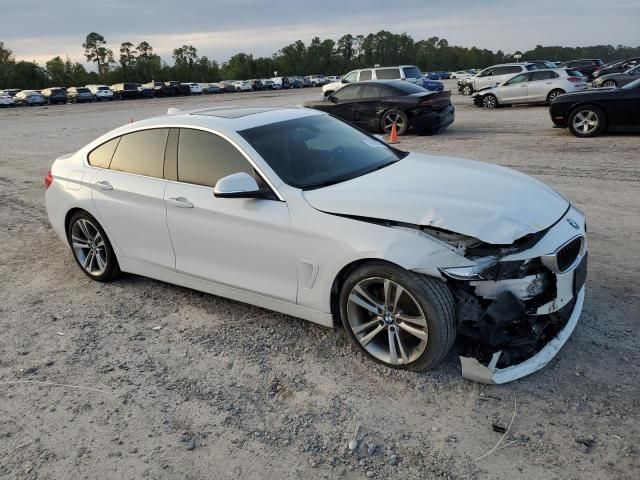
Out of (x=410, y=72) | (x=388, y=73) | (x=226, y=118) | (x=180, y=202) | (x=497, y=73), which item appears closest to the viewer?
(x=180, y=202)

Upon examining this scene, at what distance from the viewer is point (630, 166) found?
9055mm

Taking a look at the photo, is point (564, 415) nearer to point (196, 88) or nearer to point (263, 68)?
point (196, 88)

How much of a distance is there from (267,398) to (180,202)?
1734 millimetres

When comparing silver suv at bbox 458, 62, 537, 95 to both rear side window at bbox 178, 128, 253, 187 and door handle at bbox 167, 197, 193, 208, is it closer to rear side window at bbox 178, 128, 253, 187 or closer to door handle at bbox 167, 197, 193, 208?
rear side window at bbox 178, 128, 253, 187

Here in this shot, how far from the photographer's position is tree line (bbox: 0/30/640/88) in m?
85.2

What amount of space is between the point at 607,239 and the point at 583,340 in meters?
2.33

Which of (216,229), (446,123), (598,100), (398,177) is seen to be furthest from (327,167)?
(446,123)

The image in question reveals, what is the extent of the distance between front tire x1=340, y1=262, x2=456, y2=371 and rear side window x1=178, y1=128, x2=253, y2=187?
4.08 feet

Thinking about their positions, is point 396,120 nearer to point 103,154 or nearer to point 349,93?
point 349,93

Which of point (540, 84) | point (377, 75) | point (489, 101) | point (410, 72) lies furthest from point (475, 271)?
point (410, 72)

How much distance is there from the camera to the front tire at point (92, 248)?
509 centimetres

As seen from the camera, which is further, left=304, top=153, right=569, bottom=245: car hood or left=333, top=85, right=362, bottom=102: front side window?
left=333, top=85, right=362, bottom=102: front side window

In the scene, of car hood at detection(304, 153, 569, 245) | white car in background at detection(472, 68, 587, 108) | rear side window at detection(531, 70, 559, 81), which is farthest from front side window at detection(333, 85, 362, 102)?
car hood at detection(304, 153, 569, 245)

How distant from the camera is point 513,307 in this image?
3.16 meters
